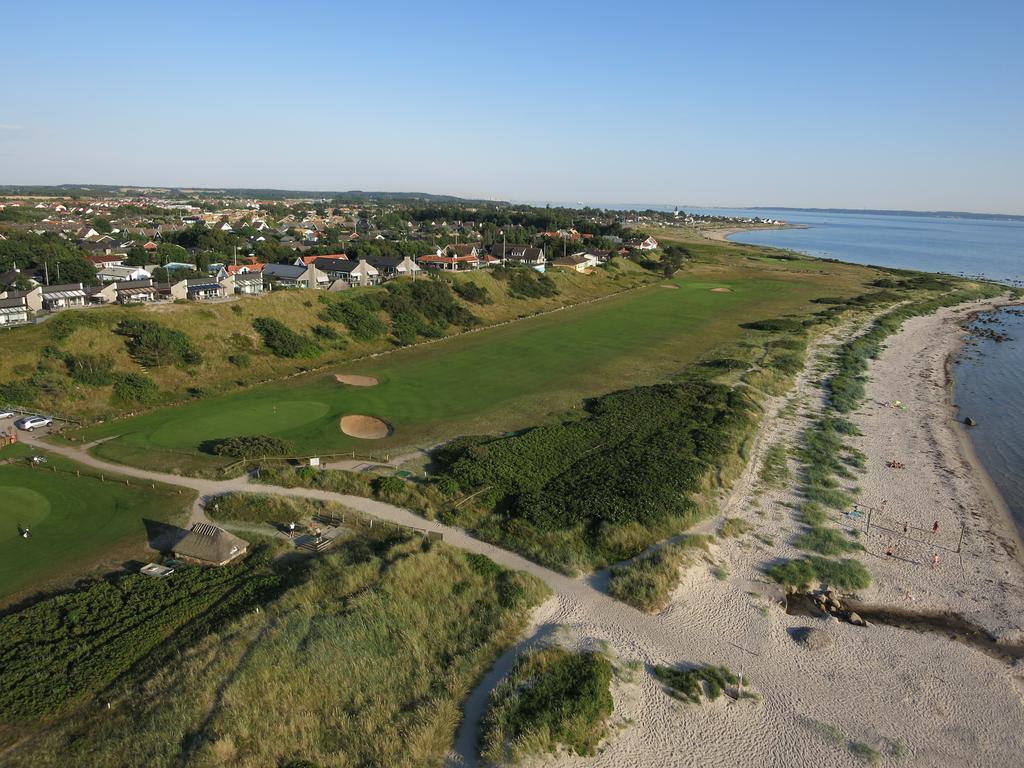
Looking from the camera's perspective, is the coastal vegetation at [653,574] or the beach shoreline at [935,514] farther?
the beach shoreline at [935,514]

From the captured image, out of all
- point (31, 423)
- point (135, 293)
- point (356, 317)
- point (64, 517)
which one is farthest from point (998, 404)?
point (135, 293)

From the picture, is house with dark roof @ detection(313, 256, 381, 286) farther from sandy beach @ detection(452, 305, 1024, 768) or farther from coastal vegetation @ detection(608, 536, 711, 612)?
coastal vegetation @ detection(608, 536, 711, 612)

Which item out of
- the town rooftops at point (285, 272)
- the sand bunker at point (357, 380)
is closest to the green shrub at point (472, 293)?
the town rooftops at point (285, 272)

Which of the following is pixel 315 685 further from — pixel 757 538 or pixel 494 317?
pixel 494 317

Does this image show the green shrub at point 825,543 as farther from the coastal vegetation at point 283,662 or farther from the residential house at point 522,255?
the residential house at point 522,255

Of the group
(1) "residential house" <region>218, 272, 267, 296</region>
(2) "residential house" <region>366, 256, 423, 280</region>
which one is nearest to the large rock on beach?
(1) "residential house" <region>218, 272, 267, 296</region>
